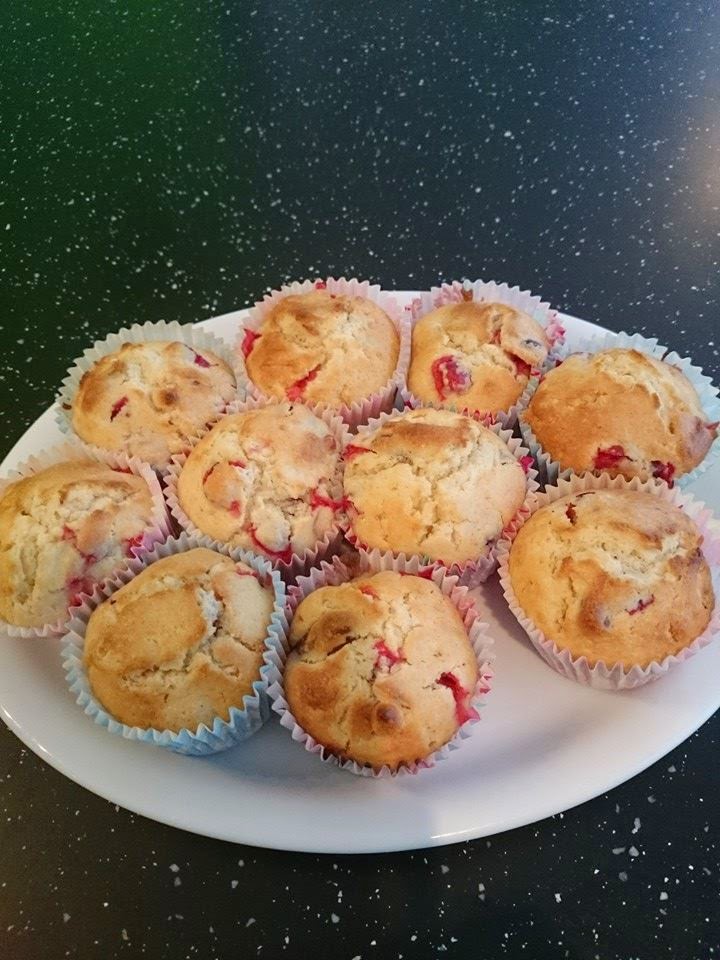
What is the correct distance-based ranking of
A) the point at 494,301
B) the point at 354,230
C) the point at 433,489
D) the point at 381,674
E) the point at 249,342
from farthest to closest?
1. the point at 354,230
2. the point at 494,301
3. the point at 249,342
4. the point at 433,489
5. the point at 381,674

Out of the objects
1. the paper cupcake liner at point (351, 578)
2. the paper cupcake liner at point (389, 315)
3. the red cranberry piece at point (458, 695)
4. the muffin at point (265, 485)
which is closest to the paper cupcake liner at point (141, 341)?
the paper cupcake liner at point (389, 315)

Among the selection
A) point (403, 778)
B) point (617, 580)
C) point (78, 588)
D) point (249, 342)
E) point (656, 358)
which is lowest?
point (403, 778)

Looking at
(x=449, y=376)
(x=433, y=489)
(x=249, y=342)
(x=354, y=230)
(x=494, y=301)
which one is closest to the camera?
(x=433, y=489)

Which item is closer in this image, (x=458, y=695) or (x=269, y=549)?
(x=458, y=695)

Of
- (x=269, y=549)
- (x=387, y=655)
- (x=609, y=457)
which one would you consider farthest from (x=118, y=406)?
(x=609, y=457)

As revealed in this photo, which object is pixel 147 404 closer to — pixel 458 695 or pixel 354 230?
pixel 458 695

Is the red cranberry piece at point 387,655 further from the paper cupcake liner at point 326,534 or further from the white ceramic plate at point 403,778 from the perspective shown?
the paper cupcake liner at point 326,534

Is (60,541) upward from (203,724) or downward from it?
upward
